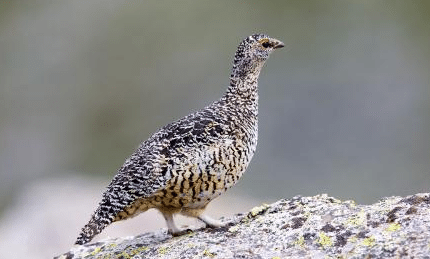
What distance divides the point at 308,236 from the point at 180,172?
1585mm

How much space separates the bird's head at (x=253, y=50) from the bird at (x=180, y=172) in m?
0.96

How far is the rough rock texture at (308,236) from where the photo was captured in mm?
7051

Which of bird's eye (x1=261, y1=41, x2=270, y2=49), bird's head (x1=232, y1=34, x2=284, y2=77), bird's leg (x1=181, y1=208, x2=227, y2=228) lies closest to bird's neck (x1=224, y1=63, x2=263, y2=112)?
bird's head (x1=232, y1=34, x2=284, y2=77)

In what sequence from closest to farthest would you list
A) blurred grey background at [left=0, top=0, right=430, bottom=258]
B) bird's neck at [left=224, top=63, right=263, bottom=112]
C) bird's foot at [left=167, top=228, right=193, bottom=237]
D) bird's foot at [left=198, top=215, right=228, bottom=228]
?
bird's foot at [left=198, top=215, right=228, bottom=228]
bird's foot at [left=167, top=228, right=193, bottom=237]
bird's neck at [left=224, top=63, right=263, bottom=112]
blurred grey background at [left=0, top=0, right=430, bottom=258]

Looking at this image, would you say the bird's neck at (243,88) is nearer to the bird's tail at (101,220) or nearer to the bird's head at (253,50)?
the bird's head at (253,50)

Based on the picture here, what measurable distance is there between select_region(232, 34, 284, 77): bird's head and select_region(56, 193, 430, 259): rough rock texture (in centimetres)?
184

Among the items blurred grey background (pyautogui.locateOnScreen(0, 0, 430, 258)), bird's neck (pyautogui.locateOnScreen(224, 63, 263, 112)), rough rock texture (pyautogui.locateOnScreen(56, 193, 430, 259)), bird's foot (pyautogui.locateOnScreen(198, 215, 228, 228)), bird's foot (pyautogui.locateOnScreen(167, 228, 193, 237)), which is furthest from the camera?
blurred grey background (pyautogui.locateOnScreen(0, 0, 430, 258))

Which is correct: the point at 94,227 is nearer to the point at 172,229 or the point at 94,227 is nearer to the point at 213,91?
the point at 172,229

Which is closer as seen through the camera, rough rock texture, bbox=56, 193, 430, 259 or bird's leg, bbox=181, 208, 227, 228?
rough rock texture, bbox=56, 193, 430, 259

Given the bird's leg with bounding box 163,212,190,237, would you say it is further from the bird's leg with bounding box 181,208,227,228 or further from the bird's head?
the bird's head

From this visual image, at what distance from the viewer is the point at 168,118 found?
31609 millimetres

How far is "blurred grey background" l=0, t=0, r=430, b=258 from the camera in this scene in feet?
84.6

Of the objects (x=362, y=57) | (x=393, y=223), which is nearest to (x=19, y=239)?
(x=393, y=223)

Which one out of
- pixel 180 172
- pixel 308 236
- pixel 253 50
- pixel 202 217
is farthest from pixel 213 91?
pixel 308 236
